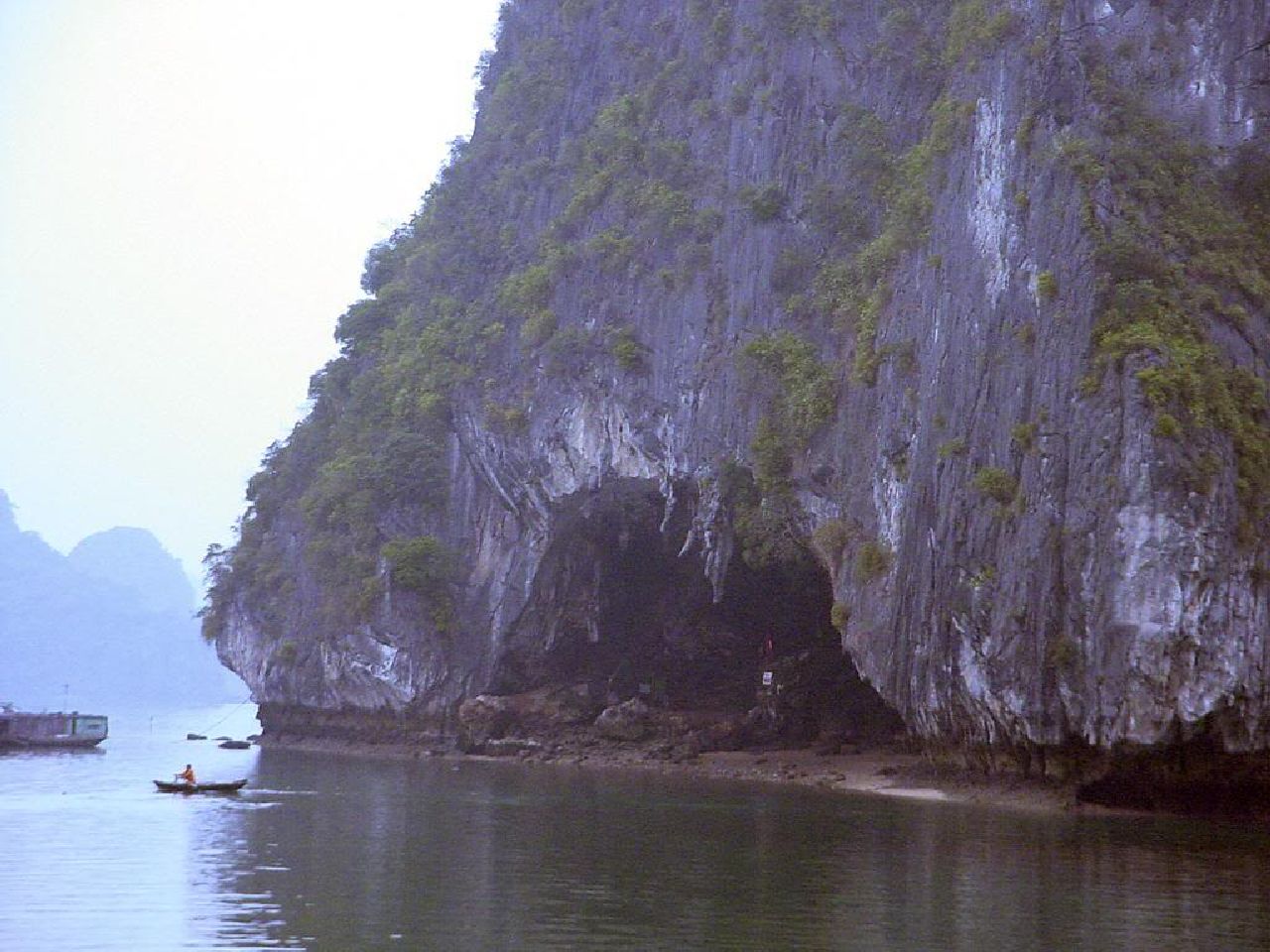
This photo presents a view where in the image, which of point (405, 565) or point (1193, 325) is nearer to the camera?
point (1193, 325)

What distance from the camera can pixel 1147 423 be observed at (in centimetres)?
2631

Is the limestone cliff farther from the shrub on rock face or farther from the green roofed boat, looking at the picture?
the green roofed boat

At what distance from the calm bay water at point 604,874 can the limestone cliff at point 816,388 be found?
449cm

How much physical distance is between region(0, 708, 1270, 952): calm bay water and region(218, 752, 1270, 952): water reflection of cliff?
0.06 metres

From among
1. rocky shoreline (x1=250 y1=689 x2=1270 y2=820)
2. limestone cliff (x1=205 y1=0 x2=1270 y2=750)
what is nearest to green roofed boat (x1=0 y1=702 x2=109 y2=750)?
limestone cliff (x1=205 y1=0 x2=1270 y2=750)

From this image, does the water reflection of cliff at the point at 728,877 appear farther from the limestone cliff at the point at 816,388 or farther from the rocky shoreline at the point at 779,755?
the limestone cliff at the point at 816,388

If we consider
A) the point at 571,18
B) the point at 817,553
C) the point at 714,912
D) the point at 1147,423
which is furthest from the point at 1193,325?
the point at 571,18

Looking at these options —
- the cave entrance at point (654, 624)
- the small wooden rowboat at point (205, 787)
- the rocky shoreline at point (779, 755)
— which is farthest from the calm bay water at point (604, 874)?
the cave entrance at point (654, 624)

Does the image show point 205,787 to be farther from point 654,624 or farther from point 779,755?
point 654,624

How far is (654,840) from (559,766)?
61.6 feet

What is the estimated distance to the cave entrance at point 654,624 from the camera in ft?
142

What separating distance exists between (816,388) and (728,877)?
63.2 ft

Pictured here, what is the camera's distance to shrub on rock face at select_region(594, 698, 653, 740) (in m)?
44.4

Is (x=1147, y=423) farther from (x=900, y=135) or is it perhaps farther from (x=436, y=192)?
(x=436, y=192)
